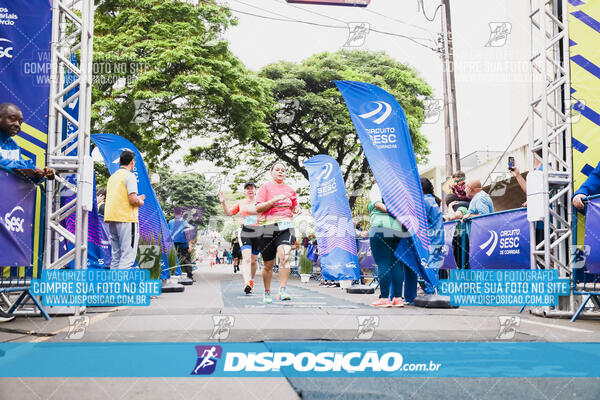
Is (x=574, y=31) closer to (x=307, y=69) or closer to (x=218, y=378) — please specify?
(x=218, y=378)

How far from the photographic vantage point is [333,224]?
10.7 meters

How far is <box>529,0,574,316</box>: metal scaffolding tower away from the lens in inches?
228

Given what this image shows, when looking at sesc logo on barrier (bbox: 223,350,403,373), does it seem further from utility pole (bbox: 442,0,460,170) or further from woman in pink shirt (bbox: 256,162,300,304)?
utility pole (bbox: 442,0,460,170)

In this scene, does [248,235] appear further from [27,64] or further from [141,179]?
[27,64]

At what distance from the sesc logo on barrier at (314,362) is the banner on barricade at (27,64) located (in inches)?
157

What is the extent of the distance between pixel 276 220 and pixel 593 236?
11.7 ft

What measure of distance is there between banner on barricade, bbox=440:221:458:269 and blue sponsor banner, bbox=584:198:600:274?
114 inches

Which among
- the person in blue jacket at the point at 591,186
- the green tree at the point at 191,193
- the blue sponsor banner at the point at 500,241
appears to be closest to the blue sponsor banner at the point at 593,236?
the person in blue jacket at the point at 591,186

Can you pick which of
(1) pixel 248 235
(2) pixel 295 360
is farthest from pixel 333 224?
(2) pixel 295 360

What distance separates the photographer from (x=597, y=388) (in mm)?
2473

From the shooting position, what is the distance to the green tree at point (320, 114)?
23.4 m

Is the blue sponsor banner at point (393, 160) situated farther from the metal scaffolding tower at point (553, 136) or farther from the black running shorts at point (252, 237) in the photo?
the black running shorts at point (252, 237)

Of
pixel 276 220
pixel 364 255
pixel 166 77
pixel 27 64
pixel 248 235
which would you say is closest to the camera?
pixel 27 64

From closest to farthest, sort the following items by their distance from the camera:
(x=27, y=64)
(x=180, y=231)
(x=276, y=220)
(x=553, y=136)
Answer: (x=27, y=64)
(x=553, y=136)
(x=276, y=220)
(x=180, y=231)
